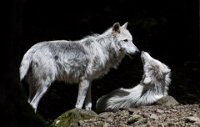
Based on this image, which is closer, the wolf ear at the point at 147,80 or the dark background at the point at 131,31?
the wolf ear at the point at 147,80

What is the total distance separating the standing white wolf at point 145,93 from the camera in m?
10.0

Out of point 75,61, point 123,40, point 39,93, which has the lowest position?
point 39,93

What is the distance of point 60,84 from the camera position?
44.1 ft

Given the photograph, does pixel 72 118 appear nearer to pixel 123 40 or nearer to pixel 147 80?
pixel 147 80

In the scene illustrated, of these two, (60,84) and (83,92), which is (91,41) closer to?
(83,92)

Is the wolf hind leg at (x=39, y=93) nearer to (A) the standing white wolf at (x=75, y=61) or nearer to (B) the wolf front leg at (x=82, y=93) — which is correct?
(A) the standing white wolf at (x=75, y=61)

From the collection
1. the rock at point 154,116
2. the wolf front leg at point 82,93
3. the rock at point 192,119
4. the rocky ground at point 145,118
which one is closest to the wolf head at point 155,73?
the wolf front leg at point 82,93

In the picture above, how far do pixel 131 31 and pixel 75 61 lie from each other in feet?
24.4

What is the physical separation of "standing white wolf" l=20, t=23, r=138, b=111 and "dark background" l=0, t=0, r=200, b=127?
1.52 meters

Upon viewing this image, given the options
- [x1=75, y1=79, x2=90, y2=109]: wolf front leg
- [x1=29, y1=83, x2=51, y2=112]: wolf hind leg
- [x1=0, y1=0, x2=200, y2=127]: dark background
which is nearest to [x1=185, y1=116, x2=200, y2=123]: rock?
[x1=75, y1=79, x2=90, y2=109]: wolf front leg

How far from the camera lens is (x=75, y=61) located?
10.1 meters

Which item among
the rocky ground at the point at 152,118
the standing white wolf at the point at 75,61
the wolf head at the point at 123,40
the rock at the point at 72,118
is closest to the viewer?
the rocky ground at the point at 152,118

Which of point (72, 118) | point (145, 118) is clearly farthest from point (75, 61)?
point (145, 118)

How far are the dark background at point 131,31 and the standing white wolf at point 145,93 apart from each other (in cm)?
173
